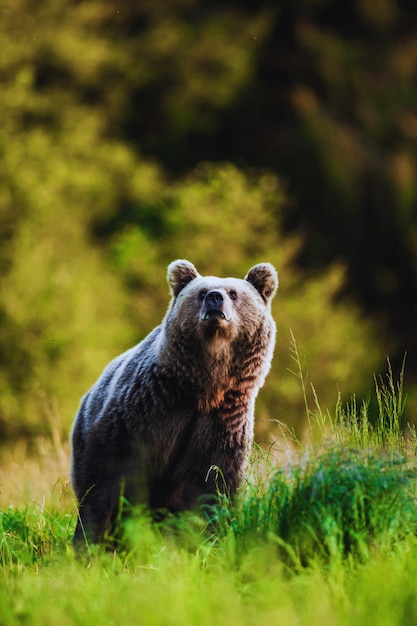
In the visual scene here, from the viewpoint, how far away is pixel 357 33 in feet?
82.2

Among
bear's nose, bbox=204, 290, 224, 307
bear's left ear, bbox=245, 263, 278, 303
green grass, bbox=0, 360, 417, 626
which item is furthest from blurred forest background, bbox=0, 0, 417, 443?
green grass, bbox=0, 360, 417, 626

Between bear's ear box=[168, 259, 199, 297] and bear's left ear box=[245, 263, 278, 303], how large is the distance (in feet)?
1.13

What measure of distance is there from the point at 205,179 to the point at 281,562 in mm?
16369

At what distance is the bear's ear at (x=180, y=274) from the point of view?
6371 mm

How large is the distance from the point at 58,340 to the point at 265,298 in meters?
11.8

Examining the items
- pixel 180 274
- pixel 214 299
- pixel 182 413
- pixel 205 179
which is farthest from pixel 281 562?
pixel 205 179

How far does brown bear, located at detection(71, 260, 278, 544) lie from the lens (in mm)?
5781

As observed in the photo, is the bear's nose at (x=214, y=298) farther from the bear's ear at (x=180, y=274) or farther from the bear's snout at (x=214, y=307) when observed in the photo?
the bear's ear at (x=180, y=274)

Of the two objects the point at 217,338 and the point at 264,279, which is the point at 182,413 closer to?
the point at 217,338

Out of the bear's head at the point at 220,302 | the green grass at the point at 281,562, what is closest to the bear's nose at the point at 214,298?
the bear's head at the point at 220,302

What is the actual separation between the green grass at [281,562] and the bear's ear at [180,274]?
4.78 feet

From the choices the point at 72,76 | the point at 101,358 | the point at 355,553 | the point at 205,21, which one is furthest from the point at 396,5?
the point at 355,553

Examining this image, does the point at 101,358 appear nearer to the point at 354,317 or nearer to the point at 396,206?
the point at 354,317

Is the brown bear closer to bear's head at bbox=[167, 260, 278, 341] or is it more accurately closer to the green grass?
bear's head at bbox=[167, 260, 278, 341]
